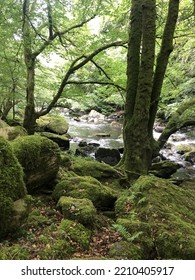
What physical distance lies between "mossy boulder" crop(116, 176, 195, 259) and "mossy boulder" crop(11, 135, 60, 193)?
131cm

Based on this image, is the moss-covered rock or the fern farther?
the moss-covered rock

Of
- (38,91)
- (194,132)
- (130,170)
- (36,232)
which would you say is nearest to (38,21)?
(38,91)

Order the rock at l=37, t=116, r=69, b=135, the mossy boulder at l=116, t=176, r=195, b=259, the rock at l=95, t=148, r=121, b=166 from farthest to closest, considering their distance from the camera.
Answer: the rock at l=37, t=116, r=69, b=135 < the rock at l=95, t=148, r=121, b=166 < the mossy boulder at l=116, t=176, r=195, b=259

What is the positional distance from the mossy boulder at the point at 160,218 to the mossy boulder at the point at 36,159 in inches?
51.7

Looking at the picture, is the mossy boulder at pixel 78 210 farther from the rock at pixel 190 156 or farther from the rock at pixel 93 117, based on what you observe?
the rock at pixel 93 117

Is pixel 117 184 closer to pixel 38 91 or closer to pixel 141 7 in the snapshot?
pixel 141 7

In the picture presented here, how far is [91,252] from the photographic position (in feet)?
11.5

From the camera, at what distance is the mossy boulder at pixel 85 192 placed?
4750 millimetres

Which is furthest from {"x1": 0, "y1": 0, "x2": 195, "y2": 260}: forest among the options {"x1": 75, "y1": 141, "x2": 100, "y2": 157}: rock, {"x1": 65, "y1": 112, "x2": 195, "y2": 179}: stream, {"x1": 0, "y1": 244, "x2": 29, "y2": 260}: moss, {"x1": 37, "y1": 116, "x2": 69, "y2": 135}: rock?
{"x1": 37, "y1": 116, "x2": 69, "y2": 135}: rock

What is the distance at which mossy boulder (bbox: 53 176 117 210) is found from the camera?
15.6 feet

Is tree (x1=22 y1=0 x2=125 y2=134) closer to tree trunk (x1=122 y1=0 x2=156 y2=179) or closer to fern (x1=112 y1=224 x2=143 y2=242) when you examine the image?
tree trunk (x1=122 y1=0 x2=156 y2=179)

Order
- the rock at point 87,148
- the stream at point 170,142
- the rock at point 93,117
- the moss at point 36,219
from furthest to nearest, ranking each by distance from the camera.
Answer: the rock at point 93,117 < the rock at point 87,148 < the stream at point 170,142 < the moss at point 36,219

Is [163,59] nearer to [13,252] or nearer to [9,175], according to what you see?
[9,175]

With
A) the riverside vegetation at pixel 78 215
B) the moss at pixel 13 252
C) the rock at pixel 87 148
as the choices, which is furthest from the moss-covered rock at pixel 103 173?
the rock at pixel 87 148
